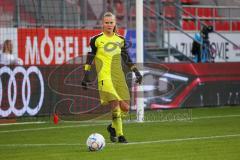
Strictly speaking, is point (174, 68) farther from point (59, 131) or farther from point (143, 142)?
point (143, 142)

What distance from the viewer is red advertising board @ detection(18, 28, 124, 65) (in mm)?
22297

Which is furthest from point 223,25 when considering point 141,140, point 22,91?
point 141,140

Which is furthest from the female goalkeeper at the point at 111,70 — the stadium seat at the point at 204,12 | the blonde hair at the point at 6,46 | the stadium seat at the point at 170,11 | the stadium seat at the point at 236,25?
the stadium seat at the point at 236,25

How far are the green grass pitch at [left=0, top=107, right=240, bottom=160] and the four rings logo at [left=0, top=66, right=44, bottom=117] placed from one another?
4.23 feet

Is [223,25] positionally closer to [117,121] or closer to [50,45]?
[50,45]

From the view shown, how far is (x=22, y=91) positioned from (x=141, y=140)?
20.9 ft

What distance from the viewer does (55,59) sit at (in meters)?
22.8

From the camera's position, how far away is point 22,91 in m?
19.8

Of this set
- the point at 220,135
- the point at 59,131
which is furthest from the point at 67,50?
the point at 220,135

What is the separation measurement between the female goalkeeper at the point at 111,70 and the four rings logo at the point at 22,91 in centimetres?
585

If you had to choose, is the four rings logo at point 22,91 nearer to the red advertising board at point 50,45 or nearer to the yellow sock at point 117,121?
the red advertising board at point 50,45

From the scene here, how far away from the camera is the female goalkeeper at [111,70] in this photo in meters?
13.7

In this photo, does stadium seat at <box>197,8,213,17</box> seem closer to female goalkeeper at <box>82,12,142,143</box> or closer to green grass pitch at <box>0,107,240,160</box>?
green grass pitch at <box>0,107,240,160</box>

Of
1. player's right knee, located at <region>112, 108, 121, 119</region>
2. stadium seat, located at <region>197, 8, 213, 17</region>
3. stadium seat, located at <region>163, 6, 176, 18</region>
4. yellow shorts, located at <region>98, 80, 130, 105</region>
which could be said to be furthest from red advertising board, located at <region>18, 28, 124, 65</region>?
stadium seat, located at <region>197, 8, 213, 17</region>
